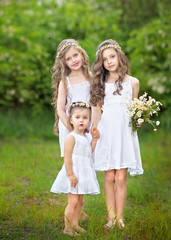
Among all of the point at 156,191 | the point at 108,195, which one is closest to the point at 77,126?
the point at 108,195

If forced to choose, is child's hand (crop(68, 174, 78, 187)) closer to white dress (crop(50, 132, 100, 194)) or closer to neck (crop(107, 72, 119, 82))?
white dress (crop(50, 132, 100, 194))

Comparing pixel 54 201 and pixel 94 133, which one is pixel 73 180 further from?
pixel 54 201

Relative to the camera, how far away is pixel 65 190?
358cm

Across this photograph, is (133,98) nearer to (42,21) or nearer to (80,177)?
(80,177)

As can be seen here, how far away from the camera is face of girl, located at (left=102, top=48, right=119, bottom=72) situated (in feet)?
12.5

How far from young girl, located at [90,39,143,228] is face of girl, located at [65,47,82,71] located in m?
0.18

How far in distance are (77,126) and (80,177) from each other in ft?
1.64

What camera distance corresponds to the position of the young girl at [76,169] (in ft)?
11.4

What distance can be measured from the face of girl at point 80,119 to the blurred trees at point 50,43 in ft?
18.2

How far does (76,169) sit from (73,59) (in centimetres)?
123

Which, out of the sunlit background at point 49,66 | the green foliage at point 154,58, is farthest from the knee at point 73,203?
the green foliage at point 154,58

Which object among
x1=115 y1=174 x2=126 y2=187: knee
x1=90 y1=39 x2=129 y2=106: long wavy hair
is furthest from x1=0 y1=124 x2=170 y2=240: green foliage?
x1=90 y1=39 x2=129 y2=106: long wavy hair

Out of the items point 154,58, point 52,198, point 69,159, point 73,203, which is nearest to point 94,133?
point 69,159

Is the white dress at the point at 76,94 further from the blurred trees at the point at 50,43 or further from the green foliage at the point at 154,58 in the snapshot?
the green foliage at the point at 154,58
